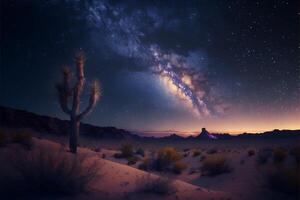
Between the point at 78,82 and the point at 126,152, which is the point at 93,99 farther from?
the point at 126,152

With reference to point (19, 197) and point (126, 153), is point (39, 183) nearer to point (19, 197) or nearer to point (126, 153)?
point (19, 197)

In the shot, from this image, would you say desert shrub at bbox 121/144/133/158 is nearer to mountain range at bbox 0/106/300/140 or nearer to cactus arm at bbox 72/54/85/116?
cactus arm at bbox 72/54/85/116

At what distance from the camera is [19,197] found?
752 centimetres

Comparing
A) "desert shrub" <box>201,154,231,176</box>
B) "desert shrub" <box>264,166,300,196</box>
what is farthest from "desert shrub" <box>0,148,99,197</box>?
"desert shrub" <box>201,154,231,176</box>

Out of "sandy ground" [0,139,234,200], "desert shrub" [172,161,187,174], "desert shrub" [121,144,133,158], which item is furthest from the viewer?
"desert shrub" [121,144,133,158]

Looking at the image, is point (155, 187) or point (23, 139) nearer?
point (155, 187)

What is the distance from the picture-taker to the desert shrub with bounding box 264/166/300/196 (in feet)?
37.5

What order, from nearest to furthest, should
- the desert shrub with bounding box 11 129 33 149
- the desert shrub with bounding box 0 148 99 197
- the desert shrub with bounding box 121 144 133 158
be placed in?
the desert shrub with bounding box 0 148 99 197 < the desert shrub with bounding box 11 129 33 149 < the desert shrub with bounding box 121 144 133 158

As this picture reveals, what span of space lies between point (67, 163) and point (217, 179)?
9458 millimetres

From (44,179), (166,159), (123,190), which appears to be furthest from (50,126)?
(44,179)

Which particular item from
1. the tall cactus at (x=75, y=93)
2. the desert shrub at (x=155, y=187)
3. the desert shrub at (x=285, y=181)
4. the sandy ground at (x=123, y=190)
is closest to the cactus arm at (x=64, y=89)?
the tall cactus at (x=75, y=93)

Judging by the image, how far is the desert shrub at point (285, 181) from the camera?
11.4m

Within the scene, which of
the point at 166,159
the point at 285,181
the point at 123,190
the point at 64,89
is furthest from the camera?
the point at 166,159

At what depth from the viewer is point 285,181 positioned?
11547 mm
